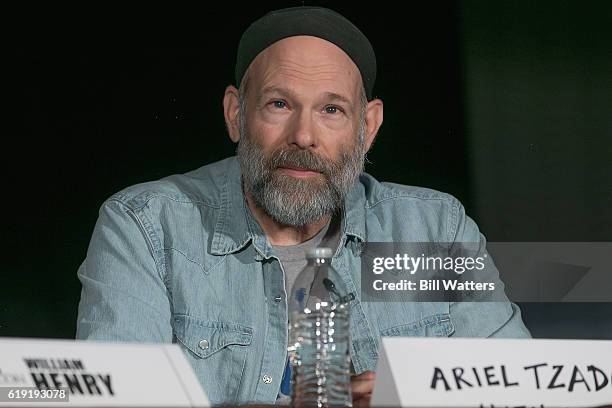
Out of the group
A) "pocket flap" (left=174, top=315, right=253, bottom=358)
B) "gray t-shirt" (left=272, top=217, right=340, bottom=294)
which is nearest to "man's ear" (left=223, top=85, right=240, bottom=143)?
"gray t-shirt" (left=272, top=217, right=340, bottom=294)

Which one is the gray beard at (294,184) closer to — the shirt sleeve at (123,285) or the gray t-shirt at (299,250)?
the gray t-shirt at (299,250)

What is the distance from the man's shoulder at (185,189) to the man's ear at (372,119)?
397mm

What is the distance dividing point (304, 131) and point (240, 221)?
0.29m

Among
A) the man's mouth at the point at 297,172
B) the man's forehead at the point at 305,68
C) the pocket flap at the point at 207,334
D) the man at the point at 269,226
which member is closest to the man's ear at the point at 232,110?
the man at the point at 269,226

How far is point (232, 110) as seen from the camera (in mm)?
2506

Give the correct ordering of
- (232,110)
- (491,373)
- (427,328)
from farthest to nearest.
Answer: (232,110) < (427,328) < (491,373)

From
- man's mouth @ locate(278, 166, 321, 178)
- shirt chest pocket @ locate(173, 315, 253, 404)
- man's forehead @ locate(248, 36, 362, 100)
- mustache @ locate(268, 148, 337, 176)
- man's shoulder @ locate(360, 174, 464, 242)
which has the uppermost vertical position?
man's forehead @ locate(248, 36, 362, 100)

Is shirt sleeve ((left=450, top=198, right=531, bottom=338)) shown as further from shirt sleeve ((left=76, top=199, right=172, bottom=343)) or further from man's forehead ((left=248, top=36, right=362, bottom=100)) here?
shirt sleeve ((left=76, top=199, right=172, bottom=343))

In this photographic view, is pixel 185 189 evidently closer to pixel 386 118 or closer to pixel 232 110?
pixel 232 110

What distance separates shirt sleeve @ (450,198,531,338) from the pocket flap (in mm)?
570

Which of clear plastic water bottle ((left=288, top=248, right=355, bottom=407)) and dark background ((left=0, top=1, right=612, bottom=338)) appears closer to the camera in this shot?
clear plastic water bottle ((left=288, top=248, right=355, bottom=407))

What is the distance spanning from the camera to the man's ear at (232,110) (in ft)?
8.20

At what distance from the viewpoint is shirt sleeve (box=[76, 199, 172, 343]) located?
190 cm

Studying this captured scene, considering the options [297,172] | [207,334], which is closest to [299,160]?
[297,172]
